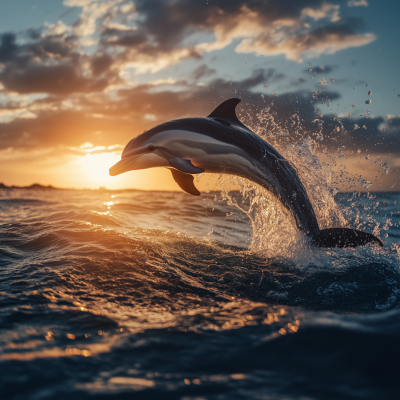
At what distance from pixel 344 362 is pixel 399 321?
95 cm

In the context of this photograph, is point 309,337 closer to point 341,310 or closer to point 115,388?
point 341,310

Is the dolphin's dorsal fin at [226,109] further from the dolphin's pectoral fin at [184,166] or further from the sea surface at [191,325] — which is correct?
the sea surface at [191,325]

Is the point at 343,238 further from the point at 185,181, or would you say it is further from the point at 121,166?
the point at 121,166

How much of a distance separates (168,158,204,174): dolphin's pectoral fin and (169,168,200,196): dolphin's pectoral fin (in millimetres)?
408

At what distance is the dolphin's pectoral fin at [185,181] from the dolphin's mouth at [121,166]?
2.75 ft

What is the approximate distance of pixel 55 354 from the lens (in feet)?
7.77

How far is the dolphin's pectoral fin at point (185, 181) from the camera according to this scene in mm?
5945

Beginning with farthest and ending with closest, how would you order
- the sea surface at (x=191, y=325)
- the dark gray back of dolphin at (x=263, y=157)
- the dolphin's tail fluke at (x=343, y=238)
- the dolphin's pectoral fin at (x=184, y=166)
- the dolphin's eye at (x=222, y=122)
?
the dolphin's eye at (x=222, y=122) → the dark gray back of dolphin at (x=263, y=157) → the dolphin's pectoral fin at (x=184, y=166) → the dolphin's tail fluke at (x=343, y=238) → the sea surface at (x=191, y=325)

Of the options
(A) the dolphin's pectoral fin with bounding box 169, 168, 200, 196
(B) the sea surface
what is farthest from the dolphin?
(B) the sea surface

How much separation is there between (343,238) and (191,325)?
3680 millimetres

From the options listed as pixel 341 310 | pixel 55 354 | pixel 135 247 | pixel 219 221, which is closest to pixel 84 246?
pixel 135 247

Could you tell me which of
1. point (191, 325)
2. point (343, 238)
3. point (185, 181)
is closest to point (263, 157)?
point (185, 181)

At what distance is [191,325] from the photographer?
2881 millimetres

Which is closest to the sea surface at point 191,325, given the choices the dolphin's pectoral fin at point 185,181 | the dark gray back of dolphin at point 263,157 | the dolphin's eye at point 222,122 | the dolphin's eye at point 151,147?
the dark gray back of dolphin at point 263,157
